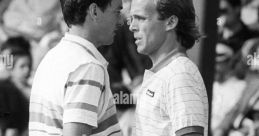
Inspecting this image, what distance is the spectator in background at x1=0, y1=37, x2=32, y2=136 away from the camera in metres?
4.18

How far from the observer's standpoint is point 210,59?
12.1ft

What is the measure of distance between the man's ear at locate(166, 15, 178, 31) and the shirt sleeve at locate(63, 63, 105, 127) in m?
0.35

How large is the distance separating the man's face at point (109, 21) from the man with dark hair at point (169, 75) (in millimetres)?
86

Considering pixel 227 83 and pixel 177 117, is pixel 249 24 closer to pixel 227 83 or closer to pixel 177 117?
pixel 227 83

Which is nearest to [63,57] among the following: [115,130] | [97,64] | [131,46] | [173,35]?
[97,64]

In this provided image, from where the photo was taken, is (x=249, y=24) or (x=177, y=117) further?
(x=249, y=24)

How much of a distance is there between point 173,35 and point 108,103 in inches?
13.2

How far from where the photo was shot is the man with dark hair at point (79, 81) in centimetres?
170

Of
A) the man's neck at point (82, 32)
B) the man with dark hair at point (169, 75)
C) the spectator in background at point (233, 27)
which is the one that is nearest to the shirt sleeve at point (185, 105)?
the man with dark hair at point (169, 75)

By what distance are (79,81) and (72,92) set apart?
0.11 feet

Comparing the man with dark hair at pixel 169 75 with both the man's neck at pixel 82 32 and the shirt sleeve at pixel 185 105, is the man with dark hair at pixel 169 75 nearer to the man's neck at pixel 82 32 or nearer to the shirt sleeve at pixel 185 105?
the shirt sleeve at pixel 185 105

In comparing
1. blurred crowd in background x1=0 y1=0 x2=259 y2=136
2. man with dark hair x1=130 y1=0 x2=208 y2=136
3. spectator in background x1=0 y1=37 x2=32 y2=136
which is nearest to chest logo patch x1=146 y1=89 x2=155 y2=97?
man with dark hair x1=130 y1=0 x2=208 y2=136

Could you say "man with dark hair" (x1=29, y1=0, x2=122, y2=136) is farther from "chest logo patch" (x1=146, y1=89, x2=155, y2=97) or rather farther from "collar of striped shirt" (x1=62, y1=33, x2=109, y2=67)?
"chest logo patch" (x1=146, y1=89, x2=155, y2=97)

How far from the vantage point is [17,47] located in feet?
13.8
